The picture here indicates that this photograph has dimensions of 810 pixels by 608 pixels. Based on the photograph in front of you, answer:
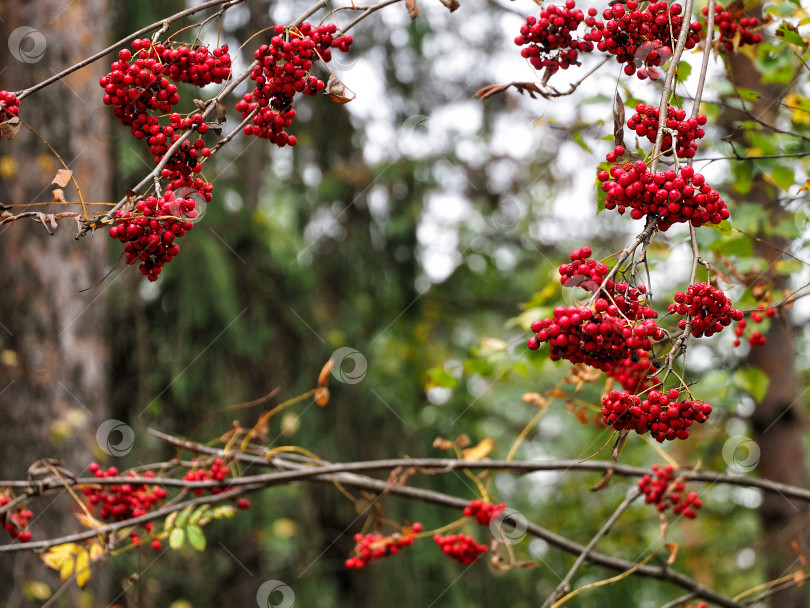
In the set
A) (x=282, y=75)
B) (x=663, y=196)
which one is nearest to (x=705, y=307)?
(x=663, y=196)

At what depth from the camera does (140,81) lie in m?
1.24

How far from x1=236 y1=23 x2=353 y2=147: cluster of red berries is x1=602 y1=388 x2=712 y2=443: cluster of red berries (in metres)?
0.66

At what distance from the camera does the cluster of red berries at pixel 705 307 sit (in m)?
1.01

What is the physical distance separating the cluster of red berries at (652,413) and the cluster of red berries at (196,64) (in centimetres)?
85

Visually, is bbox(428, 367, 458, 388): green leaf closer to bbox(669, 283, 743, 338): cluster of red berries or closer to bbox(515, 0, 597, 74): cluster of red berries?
bbox(515, 0, 597, 74): cluster of red berries

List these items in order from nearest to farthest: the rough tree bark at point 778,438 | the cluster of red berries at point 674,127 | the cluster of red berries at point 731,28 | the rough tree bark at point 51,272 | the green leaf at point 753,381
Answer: the cluster of red berries at point 674,127
the cluster of red berries at point 731,28
the green leaf at point 753,381
the rough tree bark at point 51,272
the rough tree bark at point 778,438

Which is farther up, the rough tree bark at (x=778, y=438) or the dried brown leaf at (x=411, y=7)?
the dried brown leaf at (x=411, y=7)

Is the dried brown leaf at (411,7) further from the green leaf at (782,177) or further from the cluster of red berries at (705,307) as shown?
the green leaf at (782,177)

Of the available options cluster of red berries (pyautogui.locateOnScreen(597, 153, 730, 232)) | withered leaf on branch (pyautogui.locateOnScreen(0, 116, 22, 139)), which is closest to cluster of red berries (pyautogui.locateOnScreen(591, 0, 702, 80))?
cluster of red berries (pyautogui.locateOnScreen(597, 153, 730, 232))

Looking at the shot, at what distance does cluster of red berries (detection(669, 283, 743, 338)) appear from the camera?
101cm

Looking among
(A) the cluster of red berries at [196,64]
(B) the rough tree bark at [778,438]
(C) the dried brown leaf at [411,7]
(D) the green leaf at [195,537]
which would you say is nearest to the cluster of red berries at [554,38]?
(C) the dried brown leaf at [411,7]

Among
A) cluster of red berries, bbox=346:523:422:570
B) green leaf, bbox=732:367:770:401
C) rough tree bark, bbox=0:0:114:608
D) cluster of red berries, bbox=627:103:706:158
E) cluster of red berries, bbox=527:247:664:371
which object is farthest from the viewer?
rough tree bark, bbox=0:0:114:608

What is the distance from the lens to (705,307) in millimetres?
1021

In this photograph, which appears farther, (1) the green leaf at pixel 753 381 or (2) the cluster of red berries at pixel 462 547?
(1) the green leaf at pixel 753 381
